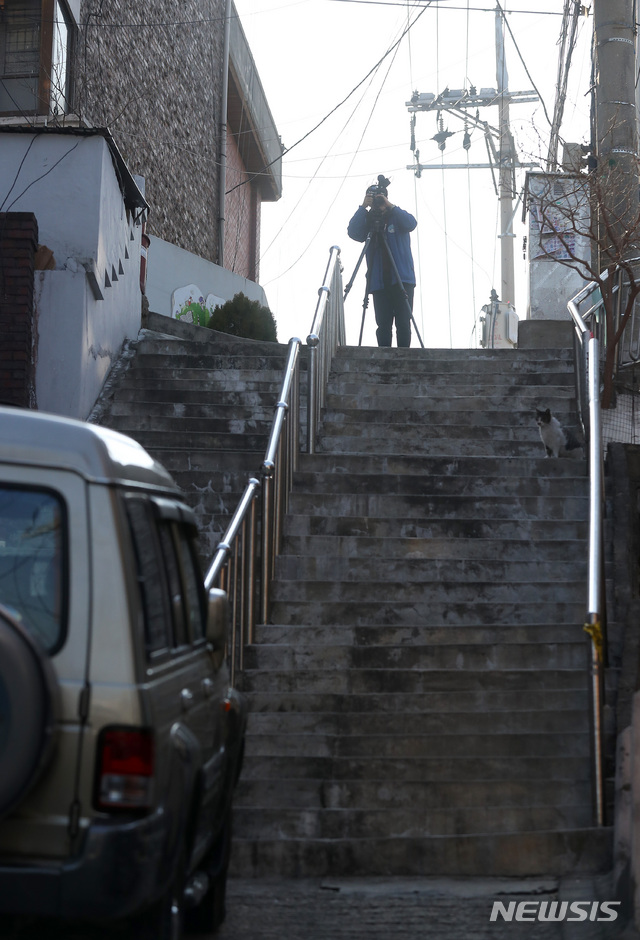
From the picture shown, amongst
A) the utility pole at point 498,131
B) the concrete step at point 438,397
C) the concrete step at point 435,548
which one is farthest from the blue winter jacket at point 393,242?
the utility pole at point 498,131

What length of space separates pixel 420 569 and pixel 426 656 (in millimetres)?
965

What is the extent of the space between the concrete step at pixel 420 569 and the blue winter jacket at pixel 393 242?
15.9 ft

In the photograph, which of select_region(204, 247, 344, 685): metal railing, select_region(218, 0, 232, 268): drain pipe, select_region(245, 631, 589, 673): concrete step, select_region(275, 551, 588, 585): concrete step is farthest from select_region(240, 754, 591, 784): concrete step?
select_region(218, 0, 232, 268): drain pipe

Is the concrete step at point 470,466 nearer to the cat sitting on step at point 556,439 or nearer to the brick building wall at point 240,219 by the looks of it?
the cat sitting on step at point 556,439

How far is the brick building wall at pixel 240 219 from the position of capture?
787 inches

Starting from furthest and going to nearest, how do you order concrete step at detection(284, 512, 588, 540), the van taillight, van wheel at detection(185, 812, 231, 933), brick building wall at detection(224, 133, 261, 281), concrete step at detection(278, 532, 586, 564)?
1. brick building wall at detection(224, 133, 261, 281)
2. concrete step at detection(284, 512, 588, 540)
3. concrete step at detection(278, 532, 586, 564)
4. van wheel at detection(185, 812, 231, 933)
5. the van taillight

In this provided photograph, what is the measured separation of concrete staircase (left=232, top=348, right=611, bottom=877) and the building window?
454 cm

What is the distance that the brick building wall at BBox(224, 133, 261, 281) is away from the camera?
1998 cm

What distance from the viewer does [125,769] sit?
246 centimetres

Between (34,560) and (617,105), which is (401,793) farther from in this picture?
(617,105)

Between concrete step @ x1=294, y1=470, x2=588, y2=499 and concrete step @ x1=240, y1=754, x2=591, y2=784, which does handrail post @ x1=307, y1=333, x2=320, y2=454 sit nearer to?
concrete step @ x1=294, y1=470, x2=588, y2=499

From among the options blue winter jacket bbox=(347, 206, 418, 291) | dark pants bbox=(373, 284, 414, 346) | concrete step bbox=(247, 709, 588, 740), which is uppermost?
blue winter jacket bbox=(347, 206, 418, 291)

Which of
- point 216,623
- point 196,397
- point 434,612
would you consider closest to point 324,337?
point 196,397

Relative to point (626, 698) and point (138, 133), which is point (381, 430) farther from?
point (138, 133)
